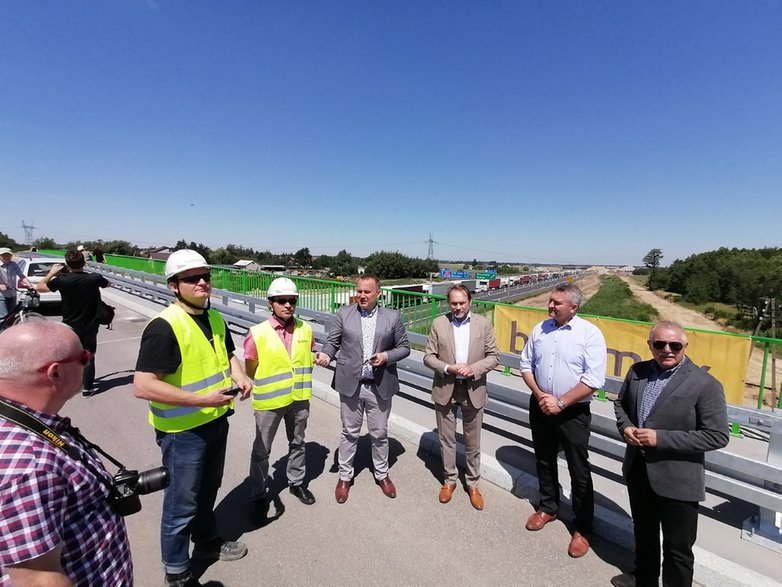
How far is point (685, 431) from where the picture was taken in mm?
2193

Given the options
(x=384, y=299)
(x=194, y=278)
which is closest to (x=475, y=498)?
(x=194, y=278)

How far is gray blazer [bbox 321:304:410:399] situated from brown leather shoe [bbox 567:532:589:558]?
1797mm

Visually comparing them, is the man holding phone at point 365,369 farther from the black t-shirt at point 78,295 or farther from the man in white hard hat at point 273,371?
the black t-shirt at point 78,295

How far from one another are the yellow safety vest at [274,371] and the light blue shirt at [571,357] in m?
2.07

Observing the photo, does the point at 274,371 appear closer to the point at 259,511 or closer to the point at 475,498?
the point at 259,511

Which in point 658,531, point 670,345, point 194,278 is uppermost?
point 194,278

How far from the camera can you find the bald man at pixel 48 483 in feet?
3.28

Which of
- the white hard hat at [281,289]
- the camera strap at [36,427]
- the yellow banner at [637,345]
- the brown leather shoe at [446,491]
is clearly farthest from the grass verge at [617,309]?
the camera strap at [36,427]

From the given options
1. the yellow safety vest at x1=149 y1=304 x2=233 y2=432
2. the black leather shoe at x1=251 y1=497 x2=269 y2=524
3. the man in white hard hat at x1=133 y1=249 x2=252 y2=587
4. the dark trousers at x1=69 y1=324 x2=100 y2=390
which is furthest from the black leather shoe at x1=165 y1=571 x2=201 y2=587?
the dark trousers at x1=69 y1=324 x2=100 y2=390

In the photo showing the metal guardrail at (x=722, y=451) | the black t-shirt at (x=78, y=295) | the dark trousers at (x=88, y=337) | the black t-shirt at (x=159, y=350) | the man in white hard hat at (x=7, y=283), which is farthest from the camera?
the man in white hard hat at (x=7, y=283)

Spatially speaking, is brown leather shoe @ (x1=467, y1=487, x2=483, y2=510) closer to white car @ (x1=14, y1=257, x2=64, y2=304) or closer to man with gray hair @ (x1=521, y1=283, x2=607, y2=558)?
man with gray hair @ (x1=521, y1=283, x2=607, y2=558)

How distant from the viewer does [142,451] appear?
4074mm

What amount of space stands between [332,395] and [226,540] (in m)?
2.81

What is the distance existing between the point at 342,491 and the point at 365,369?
1138 mm
